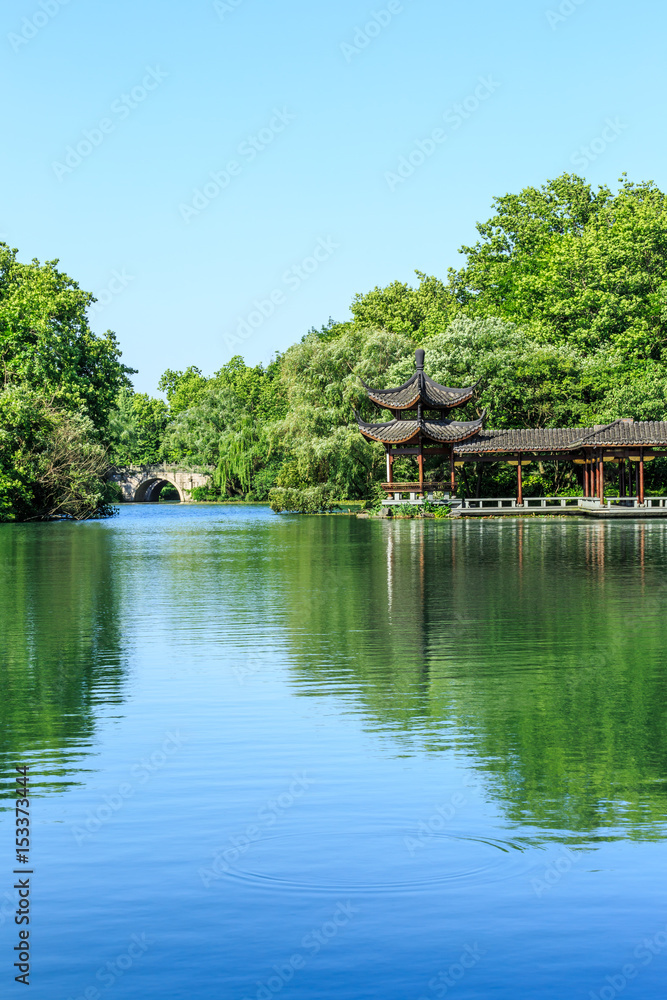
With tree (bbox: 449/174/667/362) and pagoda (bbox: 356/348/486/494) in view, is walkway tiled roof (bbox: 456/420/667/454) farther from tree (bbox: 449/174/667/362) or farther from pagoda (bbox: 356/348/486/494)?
tree (bbox: 449/174/667/362)

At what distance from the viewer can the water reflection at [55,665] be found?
7.32 m

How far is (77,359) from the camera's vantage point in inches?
2261

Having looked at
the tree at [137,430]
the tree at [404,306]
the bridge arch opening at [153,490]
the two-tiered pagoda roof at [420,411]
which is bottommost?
the bridge arch opening at [153,490]

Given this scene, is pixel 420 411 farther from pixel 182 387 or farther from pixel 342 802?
pixel 182 387

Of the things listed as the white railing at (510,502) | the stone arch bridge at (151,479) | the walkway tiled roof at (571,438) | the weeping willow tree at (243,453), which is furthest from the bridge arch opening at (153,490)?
the walkway tiled roof at (571,438)

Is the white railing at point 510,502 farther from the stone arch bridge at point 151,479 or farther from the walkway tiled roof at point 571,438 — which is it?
the stone arch bridge at point 151,479

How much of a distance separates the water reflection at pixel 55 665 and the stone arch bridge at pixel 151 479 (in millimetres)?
65950

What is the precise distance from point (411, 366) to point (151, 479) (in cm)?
4363

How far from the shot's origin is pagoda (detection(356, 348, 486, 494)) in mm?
47375

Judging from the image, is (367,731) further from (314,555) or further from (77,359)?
(77,359)

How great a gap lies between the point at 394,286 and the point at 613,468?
2723 centimetres

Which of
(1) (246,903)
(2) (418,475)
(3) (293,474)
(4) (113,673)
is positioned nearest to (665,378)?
(2) (418,475)

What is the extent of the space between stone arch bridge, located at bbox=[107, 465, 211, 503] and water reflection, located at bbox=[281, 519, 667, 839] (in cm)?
6699

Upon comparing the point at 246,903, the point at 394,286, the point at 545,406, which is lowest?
the point at 246,903
